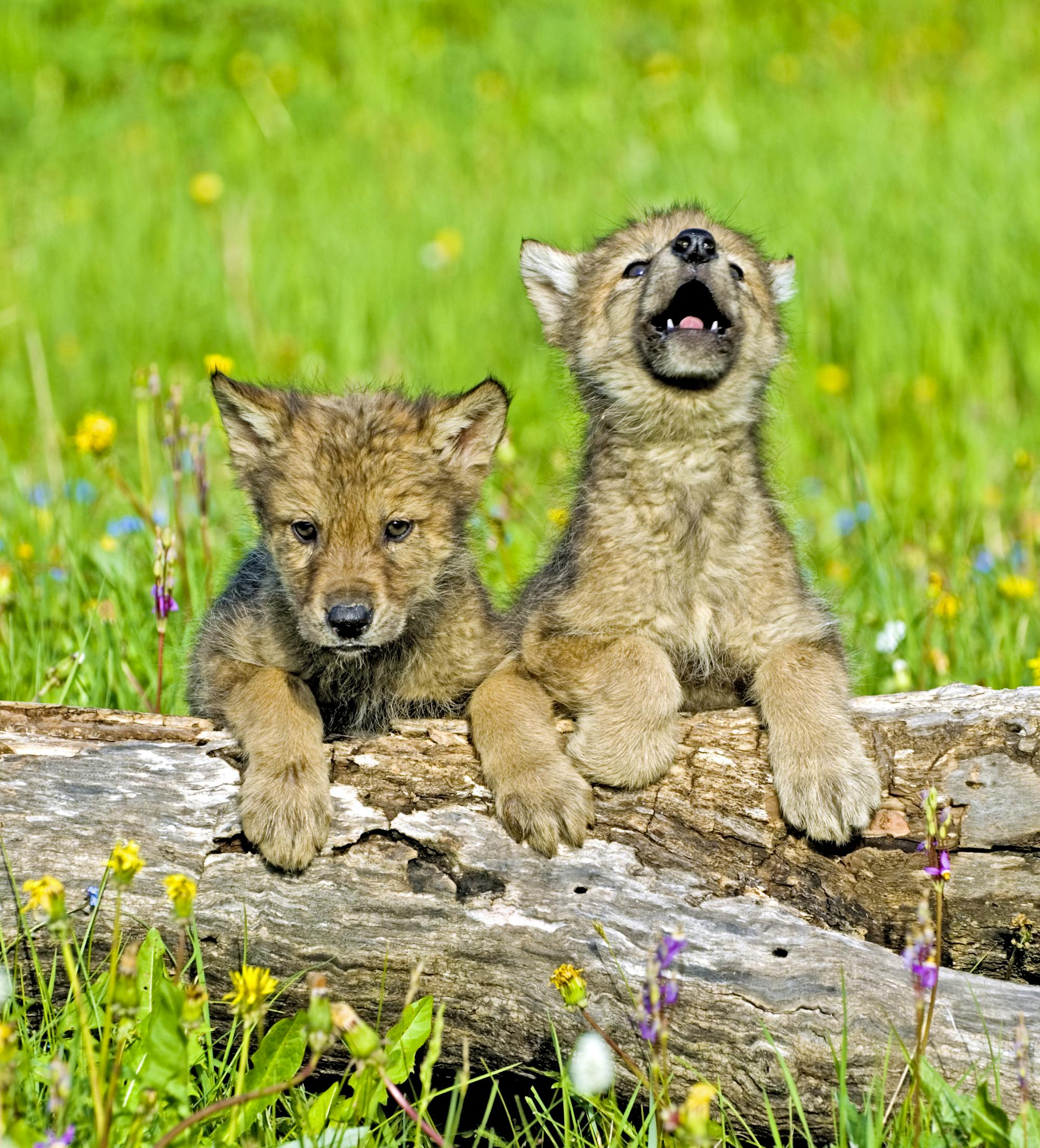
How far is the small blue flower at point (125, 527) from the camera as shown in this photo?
5496 millimetres

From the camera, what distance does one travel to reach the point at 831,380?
777 centimetres

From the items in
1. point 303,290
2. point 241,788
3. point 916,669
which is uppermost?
point 303,290

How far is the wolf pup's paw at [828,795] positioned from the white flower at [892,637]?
4.09ft

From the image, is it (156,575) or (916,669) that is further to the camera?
(916,669)

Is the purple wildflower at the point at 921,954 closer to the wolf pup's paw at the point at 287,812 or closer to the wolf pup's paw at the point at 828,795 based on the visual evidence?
the wolf pup's paw at the point at 828,795

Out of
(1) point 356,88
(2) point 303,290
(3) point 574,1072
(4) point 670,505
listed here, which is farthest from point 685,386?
(1) point 356,88

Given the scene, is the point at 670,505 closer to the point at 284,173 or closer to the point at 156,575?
the point at 156,575

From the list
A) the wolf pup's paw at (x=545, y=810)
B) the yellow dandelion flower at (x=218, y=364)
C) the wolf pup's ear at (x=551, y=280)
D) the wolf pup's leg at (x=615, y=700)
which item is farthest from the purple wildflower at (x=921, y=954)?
the wolf pup's ear at (x=551, y=280)

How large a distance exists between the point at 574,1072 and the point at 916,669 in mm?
2649

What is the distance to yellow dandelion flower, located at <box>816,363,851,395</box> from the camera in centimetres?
773

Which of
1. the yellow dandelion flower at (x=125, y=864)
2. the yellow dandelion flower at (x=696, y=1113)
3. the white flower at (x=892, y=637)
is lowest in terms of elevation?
the yellow dandelion flower at (x=696, y=1113)

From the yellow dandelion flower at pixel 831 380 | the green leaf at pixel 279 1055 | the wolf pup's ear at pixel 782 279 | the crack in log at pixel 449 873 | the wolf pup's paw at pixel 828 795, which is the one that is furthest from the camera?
the yellow dandelion flower at pixel 831 380

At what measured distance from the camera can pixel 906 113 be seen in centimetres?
1123

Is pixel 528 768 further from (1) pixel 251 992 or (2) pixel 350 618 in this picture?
(1) pixel 251 992
